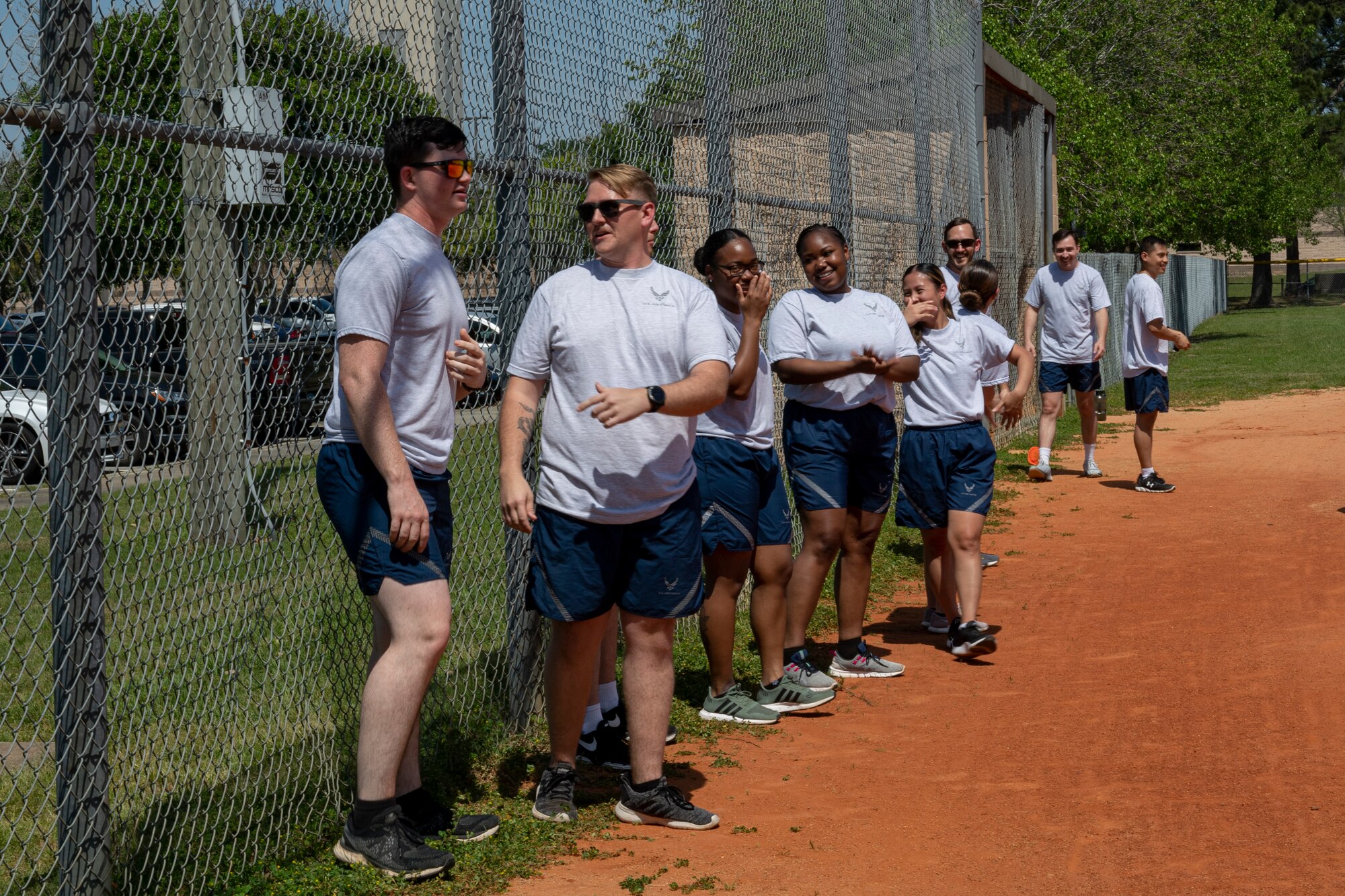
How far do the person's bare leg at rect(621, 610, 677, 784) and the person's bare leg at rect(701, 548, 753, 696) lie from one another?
3.13ft

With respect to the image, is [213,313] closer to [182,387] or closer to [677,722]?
[182,387]

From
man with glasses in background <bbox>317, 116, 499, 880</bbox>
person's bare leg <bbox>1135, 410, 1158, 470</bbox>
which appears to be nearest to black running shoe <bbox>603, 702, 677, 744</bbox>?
man with glasses in background <bbox>317, 116, 499, 880</bbox>

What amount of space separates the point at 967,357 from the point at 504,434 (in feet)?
10.1

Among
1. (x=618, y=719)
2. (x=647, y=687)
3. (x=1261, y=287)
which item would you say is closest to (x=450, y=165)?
(x=647, y=687)

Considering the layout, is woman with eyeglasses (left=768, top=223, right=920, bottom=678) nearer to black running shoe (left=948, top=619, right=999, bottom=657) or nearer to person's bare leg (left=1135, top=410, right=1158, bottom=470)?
black running shoe (left=948, top=619, right=999, bottom=657)

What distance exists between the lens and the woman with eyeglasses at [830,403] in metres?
5.80

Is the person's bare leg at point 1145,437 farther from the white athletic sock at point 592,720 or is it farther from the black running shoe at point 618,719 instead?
the white athletic sock at point 592,720

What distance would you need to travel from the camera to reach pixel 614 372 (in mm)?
4215

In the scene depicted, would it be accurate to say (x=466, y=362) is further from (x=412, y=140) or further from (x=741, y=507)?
(x=741, y=507)

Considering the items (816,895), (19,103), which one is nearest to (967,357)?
(816,895)

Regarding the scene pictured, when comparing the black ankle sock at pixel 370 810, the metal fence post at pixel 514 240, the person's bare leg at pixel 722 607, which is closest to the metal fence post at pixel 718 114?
the metal fence post at pixel 514 240

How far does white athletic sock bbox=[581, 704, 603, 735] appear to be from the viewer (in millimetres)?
5082

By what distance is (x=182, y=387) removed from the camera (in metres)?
3.57

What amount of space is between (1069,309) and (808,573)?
6.81 metres
